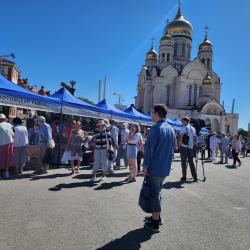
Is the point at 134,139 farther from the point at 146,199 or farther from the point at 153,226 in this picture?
the point at 153,226

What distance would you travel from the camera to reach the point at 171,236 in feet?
16.2

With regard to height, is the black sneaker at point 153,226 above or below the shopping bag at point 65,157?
below

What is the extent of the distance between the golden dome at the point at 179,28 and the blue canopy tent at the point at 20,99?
208 ft

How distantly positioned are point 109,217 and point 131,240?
1157 mm

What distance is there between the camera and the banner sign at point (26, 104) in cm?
1033

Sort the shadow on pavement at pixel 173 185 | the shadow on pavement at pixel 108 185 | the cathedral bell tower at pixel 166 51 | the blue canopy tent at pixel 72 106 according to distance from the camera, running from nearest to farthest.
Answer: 1. the shadow on pavement at pixel 108 185
2. the shadow on pavement at pixel 173 185
3. the blue canopy tent at pixel 72 106
4. the cathedral bell tower at pixel 166 51

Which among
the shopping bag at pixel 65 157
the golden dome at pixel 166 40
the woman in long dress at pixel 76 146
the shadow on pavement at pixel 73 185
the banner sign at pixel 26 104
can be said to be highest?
the golden dome at pixel 166 40

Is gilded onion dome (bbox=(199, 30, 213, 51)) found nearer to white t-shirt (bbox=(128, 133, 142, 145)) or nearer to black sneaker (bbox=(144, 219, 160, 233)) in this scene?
white t-shirt (bbox=(128, 133, 142, 145))

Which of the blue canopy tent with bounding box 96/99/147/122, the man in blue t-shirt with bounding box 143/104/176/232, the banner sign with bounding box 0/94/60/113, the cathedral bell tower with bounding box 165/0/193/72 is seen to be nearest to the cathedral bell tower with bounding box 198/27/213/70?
the cathedral bell tower with bounding box 165/0/193/72

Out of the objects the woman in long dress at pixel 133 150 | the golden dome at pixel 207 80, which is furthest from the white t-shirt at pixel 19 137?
the golden dome at pixel 207 80

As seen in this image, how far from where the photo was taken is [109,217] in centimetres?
577

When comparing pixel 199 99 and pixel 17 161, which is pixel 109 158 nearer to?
pixel 17 161

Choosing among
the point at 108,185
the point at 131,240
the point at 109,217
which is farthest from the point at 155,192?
the point at 108,185

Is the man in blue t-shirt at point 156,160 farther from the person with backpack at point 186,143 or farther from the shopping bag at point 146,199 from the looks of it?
the person with backpack at point 186,143
